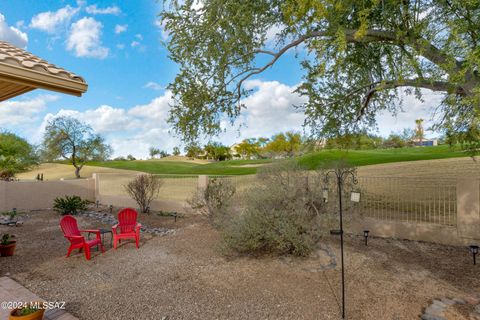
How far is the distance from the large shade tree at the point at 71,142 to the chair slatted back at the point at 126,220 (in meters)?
21.1

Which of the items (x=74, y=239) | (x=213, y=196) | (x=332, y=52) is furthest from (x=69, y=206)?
(x=332, y=52)

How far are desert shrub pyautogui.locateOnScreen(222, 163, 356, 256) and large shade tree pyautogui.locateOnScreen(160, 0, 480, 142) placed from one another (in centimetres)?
211

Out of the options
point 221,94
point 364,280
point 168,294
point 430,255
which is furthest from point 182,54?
point 430,255

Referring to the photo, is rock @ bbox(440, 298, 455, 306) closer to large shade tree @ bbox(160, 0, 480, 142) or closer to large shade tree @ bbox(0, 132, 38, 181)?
large shade tree @ bbox(160, 0, 480, 142)

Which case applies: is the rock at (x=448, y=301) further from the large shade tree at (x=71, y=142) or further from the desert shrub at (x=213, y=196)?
the large shade tree at (x=71, y=142)

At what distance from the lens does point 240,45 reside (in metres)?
6.88

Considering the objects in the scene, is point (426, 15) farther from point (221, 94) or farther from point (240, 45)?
point (221, 94)

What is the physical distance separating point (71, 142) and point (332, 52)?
2629cm

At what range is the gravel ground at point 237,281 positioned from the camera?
425 cm

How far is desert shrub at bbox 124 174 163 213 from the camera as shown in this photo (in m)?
12.9

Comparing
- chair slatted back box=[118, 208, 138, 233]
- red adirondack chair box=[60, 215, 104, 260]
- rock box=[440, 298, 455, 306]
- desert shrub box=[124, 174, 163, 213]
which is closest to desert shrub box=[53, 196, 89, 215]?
desert shrub box=[124, 174, 163, 213]

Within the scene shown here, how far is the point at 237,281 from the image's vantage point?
521 cm

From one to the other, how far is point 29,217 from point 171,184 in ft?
18.8

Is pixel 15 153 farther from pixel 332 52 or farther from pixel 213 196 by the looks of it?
pixel 332 52
